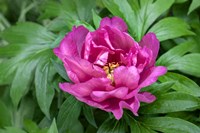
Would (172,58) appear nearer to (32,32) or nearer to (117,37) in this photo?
(117,37)

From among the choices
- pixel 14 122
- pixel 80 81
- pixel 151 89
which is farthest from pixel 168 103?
pixel 14 122

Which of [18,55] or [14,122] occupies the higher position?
[18,55]

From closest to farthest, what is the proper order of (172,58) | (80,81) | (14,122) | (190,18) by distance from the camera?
1. (80,81)
2. (172,58)
3. (190,18)
4. (14,122)

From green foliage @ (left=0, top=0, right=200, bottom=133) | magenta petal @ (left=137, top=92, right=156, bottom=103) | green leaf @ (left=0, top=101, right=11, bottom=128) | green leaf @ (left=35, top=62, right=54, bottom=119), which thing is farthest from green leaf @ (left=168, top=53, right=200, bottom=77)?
green leaf @ (left=0, top=101, right=11, bottom=128)

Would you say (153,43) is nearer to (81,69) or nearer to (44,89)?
(81,69)

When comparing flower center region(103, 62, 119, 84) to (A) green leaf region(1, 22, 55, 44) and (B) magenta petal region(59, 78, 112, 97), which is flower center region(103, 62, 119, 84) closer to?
(B) magenta petal region(59, 78, 112, 97)

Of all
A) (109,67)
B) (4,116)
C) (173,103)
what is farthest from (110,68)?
(4,116)
